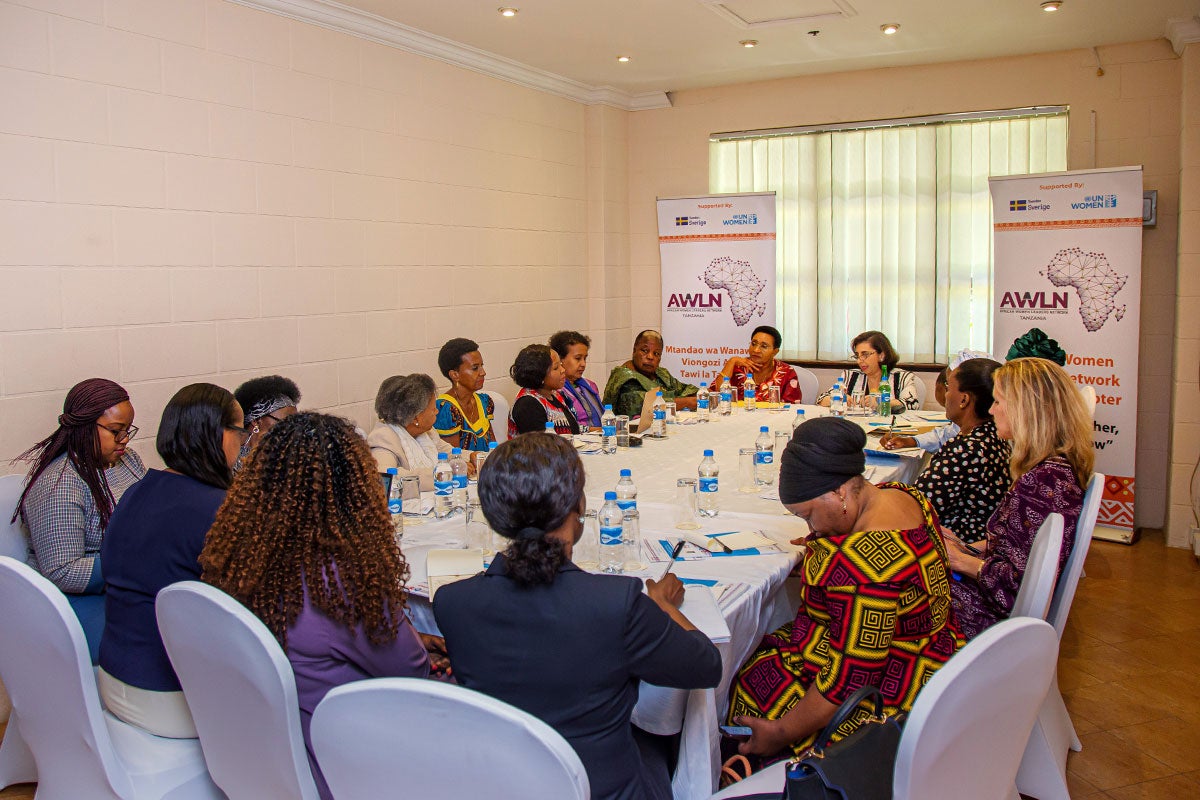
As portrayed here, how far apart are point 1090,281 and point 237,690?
17.9 feet

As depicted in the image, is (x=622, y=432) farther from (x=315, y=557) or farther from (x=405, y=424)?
(x=315, y=557)

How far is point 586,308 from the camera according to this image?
724 cm

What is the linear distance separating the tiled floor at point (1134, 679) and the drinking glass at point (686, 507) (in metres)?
1.40

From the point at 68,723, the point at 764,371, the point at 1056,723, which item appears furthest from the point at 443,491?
the point at 764,371

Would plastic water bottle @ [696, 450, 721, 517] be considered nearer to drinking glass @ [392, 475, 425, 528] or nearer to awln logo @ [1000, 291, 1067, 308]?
drinking glass @ [392, 475, 425, 528]

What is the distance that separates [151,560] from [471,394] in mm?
2595

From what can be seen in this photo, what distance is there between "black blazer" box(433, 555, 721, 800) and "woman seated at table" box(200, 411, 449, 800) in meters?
0.19

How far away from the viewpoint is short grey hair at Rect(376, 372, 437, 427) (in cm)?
375

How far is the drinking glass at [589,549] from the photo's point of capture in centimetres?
255

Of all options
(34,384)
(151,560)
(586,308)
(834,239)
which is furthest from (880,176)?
(151,560)

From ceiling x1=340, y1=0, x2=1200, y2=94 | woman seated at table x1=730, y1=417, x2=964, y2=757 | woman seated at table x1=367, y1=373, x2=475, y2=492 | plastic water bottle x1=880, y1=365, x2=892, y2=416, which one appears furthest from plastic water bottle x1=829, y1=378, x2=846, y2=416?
woman seated at table x1=730, y1=417, x2=964, y2=757

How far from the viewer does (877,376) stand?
5660mm

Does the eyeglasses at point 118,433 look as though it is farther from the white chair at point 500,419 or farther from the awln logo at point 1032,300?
the awln logo at point 1032,300

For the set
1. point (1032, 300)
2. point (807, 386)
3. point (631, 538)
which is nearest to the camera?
point (631, 538)
